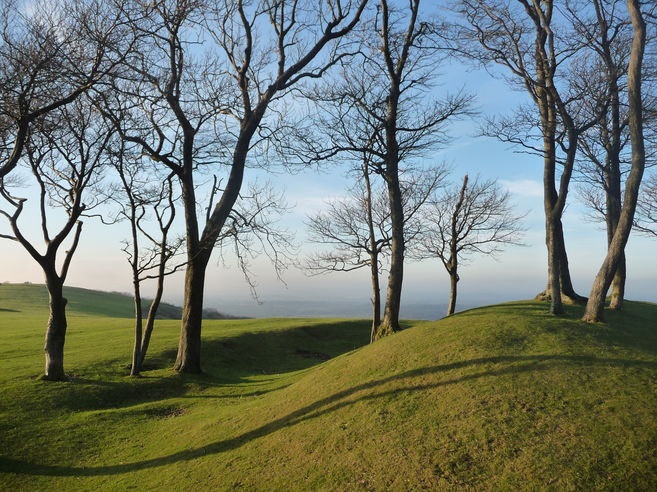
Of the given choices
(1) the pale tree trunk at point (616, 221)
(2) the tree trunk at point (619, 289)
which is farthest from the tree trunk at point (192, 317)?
(2) the tree trunk at point (619, 289)

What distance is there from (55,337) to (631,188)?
19.4m

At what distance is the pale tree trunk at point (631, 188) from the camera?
1306 centimetres

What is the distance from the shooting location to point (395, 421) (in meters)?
8.59

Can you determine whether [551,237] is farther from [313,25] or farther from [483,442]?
[313,25]

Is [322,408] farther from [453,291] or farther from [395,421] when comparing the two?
[453,291]

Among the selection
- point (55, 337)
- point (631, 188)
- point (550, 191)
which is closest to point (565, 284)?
point (550, 191)

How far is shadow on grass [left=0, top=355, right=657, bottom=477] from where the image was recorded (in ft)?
Answer: 31.4

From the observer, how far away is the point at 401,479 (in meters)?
6.87

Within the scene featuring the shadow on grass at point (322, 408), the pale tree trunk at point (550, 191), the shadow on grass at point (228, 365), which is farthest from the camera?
the pale tree trunk at point (550, 191)

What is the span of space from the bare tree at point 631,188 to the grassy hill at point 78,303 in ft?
144

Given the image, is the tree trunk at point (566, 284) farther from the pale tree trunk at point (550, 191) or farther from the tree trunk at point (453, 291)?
the tree trunk at point (453, 291)

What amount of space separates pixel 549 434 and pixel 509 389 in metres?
1.53

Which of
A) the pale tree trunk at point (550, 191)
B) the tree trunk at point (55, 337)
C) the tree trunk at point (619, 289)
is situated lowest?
the tree trunk at point (55, 337)

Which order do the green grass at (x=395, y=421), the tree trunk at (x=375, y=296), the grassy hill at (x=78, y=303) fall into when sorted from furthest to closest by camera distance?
the grassy hill at (x=78, y=303) < the tree trunk at (x=375, y=296) < the green grass at (x=395, y=421)
